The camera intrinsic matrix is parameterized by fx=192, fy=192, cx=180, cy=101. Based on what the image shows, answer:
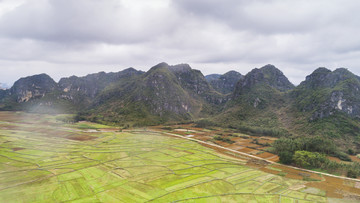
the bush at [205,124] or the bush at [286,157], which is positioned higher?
the bush at [205,124]

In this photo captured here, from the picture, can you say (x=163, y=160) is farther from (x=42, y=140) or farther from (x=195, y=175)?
(x=42, y=140)

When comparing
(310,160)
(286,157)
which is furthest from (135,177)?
(310,160)

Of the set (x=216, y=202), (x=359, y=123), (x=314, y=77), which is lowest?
(x=216, y=202)

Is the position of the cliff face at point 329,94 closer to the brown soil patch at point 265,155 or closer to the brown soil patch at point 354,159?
the brown soil patch at point 354,159

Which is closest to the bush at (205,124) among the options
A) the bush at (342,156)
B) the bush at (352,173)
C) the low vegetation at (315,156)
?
the low vegetation at (315,156)

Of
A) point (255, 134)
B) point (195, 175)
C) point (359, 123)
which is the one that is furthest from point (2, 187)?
point (359, 123)

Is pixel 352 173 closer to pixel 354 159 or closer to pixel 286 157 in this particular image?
pixel 286 157

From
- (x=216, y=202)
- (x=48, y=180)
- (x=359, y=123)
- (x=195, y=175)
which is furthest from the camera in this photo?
(x=359, y=123)

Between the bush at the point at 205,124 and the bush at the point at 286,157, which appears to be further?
the bush at the point at 205,124

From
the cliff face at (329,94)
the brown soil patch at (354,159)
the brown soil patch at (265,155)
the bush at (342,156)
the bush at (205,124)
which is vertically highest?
the cliff face at (329,94)
